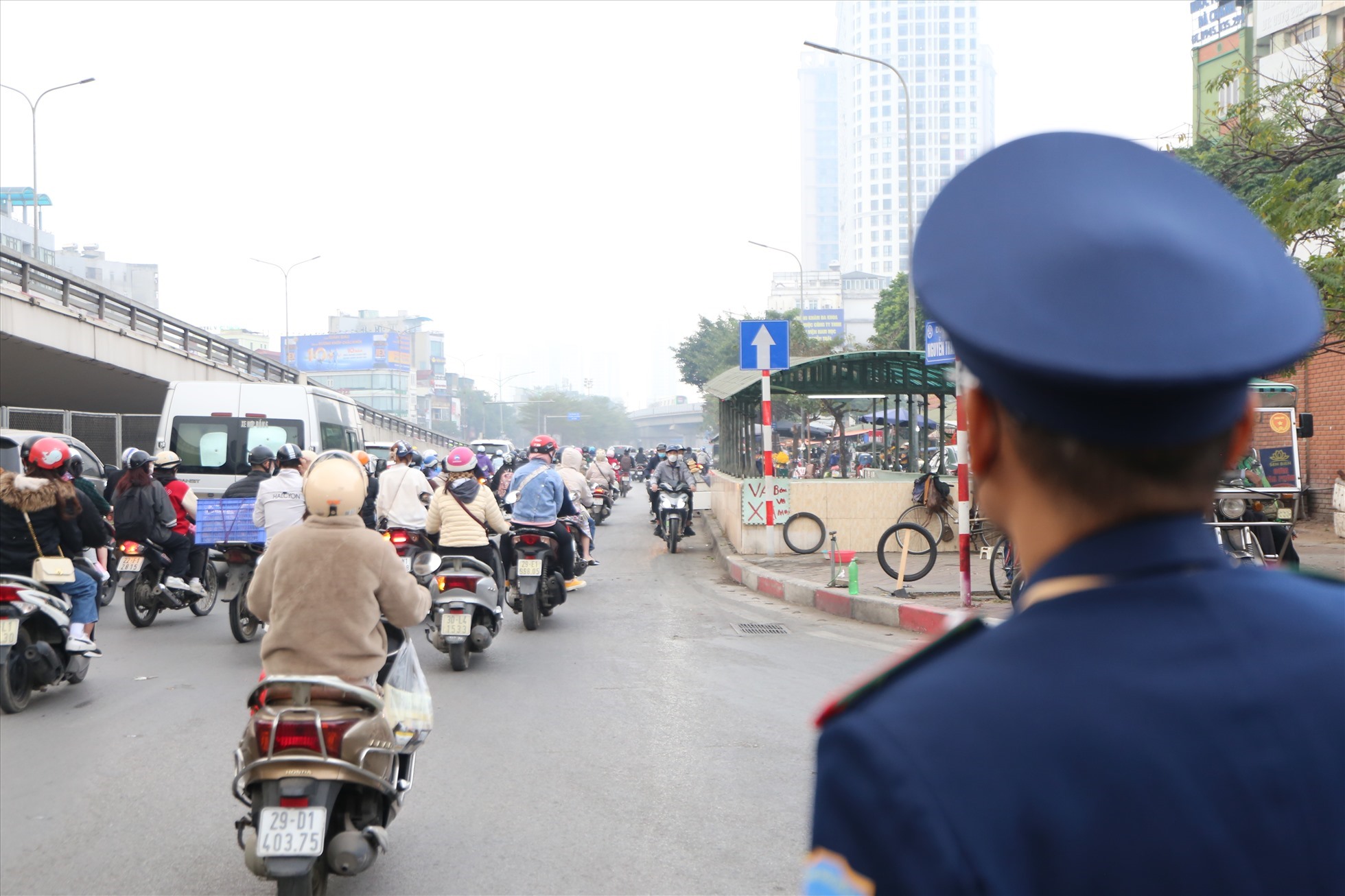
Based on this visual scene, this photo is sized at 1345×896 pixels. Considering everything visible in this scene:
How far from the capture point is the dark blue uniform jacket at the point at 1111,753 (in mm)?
950

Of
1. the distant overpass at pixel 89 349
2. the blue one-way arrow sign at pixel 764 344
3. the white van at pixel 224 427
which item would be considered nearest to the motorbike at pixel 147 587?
the white van at pixel 224 427

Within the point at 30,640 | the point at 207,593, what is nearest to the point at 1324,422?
the point at 207,593

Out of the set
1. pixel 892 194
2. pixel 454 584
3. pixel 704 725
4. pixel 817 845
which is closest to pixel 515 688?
pixel 454 584

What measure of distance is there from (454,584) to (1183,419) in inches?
315

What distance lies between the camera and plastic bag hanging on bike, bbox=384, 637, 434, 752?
4375 mm

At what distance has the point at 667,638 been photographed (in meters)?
9.98

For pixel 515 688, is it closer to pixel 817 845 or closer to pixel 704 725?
pixel 704 725

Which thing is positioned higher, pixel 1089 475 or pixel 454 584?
pixel 1089 475

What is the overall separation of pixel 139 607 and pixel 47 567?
12.6 ft

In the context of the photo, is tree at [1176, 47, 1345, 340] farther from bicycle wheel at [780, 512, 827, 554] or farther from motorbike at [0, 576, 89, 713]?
motorbike at [0, 576, 89, 713]

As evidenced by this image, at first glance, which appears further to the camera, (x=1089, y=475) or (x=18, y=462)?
(x=18, y=462)

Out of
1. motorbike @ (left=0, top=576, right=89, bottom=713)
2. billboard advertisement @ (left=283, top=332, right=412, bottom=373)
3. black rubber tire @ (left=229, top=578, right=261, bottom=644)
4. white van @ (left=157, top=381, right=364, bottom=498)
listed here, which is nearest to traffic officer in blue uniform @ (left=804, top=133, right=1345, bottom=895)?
motorbike @ (left=0, top=576, right=89, bottom=713)

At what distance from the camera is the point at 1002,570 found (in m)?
10.9

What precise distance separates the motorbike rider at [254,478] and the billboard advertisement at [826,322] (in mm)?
87749
